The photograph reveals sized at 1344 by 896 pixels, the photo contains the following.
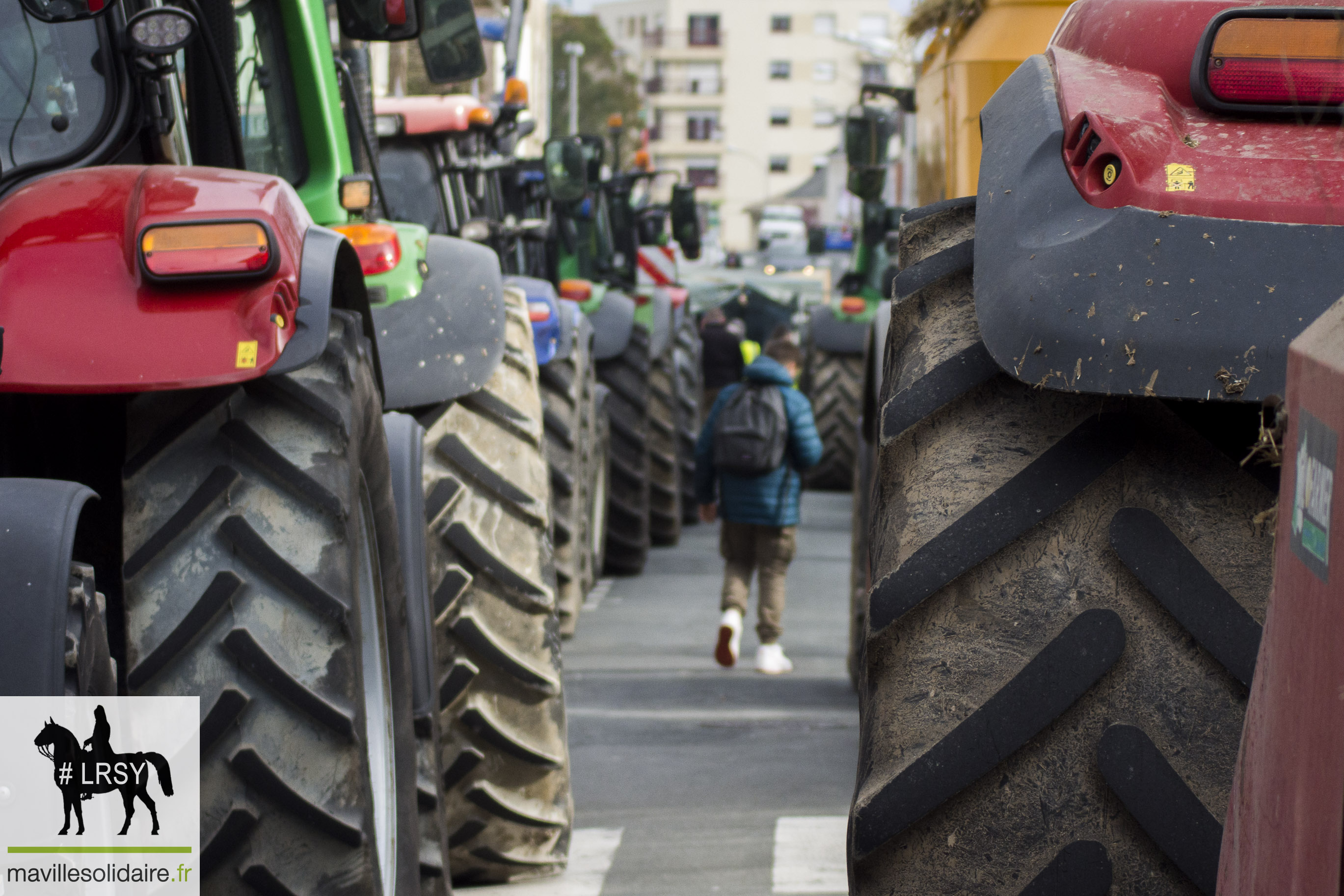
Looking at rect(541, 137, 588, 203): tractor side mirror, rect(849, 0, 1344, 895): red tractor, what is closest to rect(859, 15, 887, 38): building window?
rect(541, 137, 588, 203): tractor side mirror

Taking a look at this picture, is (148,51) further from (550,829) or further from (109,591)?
(550,829)

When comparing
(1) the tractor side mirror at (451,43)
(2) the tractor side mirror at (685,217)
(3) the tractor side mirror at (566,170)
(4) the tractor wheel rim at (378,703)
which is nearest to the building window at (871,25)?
(2) the tractor side mirror at (685,217)

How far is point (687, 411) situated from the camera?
12.8m

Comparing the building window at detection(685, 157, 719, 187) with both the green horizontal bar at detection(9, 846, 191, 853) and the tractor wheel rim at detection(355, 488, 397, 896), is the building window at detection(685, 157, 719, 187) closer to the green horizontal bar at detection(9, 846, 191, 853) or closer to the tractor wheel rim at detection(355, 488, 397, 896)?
the tractor wheel rim at detection(355, 488, 397, 896)

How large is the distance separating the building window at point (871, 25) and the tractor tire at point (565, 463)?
80725 millimetres

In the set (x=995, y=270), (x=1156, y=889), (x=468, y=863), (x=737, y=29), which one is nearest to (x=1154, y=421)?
(x=995, y=270)

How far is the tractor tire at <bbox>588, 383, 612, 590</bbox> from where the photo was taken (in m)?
9.38

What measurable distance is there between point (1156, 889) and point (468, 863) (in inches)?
103

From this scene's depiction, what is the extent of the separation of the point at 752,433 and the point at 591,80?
5204 centimetres

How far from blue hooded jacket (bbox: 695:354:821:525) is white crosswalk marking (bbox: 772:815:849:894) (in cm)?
299

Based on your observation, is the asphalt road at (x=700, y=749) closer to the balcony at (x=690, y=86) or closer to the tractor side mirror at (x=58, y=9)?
the tractor side mirror at (x=58, y=9)

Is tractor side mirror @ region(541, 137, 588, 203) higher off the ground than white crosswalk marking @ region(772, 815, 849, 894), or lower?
higher

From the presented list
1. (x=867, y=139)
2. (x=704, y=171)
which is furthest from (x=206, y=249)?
(x=704, y=171)

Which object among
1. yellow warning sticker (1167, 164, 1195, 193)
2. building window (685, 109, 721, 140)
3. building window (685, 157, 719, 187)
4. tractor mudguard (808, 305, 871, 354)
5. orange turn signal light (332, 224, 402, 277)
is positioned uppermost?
yellow warning sticker (1167, 164, 1195, 193)
